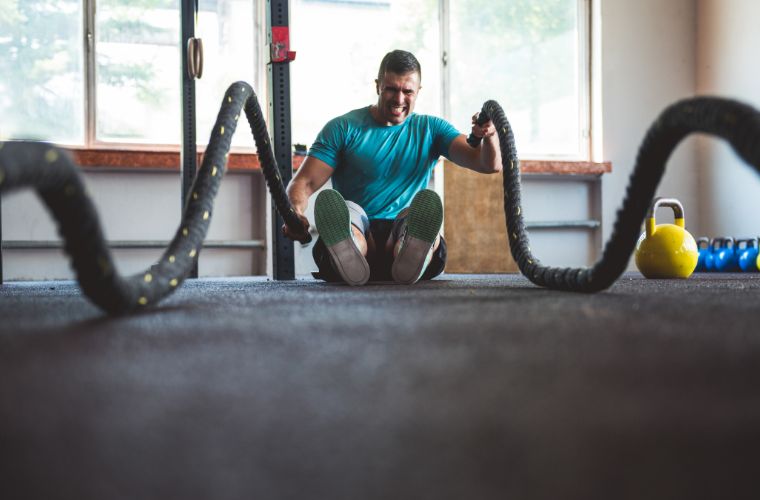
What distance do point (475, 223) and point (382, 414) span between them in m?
4.16

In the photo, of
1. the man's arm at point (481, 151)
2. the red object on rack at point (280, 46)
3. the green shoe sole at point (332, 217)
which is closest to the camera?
the green shoe sole at point (332, 217)

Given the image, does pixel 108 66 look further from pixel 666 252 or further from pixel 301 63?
pixel 666 252

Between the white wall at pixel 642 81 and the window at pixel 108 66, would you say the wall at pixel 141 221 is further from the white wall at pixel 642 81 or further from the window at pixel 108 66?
the white wall at pixel 642 81

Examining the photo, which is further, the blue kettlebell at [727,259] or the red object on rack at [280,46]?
the blue kettlebell at [727,259]

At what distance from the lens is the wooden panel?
4531 mm

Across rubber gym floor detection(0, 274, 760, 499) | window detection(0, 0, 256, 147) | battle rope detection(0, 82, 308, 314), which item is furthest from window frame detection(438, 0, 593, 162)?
Answer: rubber gym floor detection(0, 274, 760, 499)

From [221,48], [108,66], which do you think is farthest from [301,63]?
[108,66]

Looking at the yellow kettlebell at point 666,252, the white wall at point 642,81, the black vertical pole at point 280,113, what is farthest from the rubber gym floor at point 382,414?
the white wall at point 642,81

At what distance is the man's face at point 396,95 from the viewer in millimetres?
2357

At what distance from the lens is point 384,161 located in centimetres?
246

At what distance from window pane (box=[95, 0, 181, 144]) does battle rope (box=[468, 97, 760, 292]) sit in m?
2.86

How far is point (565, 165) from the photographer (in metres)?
4.86

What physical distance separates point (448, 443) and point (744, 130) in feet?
2.06

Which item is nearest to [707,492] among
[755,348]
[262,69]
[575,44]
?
[755,348]
